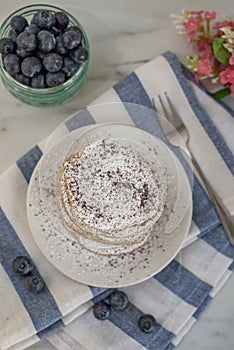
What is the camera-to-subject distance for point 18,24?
1.70 m

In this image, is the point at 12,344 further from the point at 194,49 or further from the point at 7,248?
the point at 194,49

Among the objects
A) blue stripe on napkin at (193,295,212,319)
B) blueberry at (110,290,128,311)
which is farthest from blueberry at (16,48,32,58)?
blue stripe on napkin at (193,295,212,319)

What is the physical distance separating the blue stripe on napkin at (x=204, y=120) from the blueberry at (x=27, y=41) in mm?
304

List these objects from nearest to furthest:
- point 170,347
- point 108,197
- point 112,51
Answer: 1. point 108,197
2. point 170,347
3. point 112,51

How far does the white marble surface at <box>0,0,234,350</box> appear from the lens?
5.81 ft

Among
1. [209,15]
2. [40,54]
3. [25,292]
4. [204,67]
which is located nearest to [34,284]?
[25,292]

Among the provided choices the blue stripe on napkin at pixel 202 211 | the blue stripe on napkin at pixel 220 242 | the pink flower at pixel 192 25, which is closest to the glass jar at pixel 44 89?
the pink flower at pixel 192 25

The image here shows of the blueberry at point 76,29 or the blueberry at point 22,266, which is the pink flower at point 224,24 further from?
the blueberry at point 22,266

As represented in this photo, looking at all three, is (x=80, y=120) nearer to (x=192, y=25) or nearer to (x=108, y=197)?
(x=108, y=197)

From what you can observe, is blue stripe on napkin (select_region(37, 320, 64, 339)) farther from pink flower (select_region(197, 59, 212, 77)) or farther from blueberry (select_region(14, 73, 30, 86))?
pink flower (select_region(197, 59, 212, 77))

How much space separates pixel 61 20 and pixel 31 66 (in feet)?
0.41

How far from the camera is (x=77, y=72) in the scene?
1.70 metres

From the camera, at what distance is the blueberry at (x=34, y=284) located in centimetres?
165

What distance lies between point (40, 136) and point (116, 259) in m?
0.32
